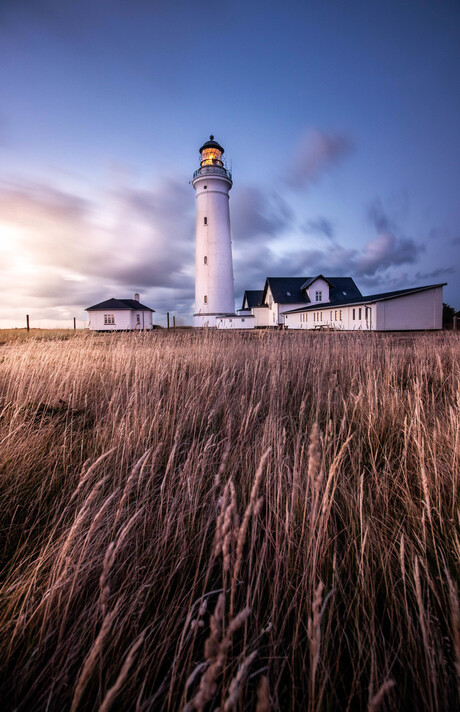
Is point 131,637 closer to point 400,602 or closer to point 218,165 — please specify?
point 400,602

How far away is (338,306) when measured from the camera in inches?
1065

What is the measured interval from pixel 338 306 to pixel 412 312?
5.55 metres

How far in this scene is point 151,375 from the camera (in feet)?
15.0

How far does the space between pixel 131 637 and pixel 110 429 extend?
76.9 inches

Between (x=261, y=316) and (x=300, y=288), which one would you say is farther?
(x=261, y=316)

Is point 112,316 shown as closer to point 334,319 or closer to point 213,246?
point 213,246

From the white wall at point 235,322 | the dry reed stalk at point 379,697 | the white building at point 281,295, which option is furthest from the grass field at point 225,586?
the white wall at point 235,322

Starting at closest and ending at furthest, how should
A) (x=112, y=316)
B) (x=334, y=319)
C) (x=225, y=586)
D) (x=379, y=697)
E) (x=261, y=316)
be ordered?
(x=379, y=697) → (x=225, y=586) → (x=334, y=319) → (x=112, y=316) → (x=261, y=316)

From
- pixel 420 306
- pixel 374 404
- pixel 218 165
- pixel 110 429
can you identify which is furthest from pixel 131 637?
pixel 218 165

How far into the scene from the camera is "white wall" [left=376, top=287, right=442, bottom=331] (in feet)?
76.8

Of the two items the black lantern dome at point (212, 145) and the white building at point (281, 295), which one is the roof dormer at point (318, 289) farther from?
the black lantern dome at point (212, 145)

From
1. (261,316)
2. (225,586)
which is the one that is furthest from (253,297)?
(225,586)

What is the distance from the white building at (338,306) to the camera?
23.6 metres

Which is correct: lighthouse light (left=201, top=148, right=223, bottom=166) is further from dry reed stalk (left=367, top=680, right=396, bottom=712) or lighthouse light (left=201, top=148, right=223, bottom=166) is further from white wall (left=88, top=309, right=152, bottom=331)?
dry reed stalk (left=367, top=680, right=396, bottom=712)
